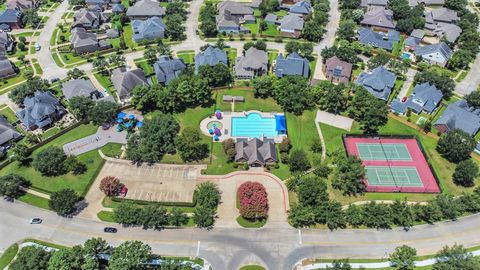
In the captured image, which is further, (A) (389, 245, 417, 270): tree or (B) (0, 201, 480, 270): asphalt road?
(B) (0, 201, 480, 270): asphalt road

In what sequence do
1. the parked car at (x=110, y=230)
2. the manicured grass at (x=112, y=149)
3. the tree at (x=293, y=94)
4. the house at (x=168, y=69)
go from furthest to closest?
1. the house at (x=168, y=69)
2. the tree at (x=293, y=94)
3. the manicured grass at (x=112, y=149)
4. the parked car at (x=110, y=230)

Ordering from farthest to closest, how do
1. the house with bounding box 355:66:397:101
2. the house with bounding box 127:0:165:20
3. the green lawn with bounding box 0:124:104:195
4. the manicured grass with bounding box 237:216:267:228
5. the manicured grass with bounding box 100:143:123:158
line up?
the house with bounding box 127:0:165:20 → the house with bounding box 355:66:397:101 → the manicured grass with bounding box 100:143:123:158 → the green lawn with bounding box 0:124:104:195 → the manicured grass with bounding box 237:216:267:228

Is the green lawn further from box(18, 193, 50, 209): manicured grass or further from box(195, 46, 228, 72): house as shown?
box(195, 46, 228, 72): house

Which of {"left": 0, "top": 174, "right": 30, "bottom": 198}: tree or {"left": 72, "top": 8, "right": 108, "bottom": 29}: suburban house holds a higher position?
{"left": 72, "top": 8, "right": 108, "bottom": 29}: suburban house

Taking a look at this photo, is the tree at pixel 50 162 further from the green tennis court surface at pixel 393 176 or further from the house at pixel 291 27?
the house at pixel 291 27

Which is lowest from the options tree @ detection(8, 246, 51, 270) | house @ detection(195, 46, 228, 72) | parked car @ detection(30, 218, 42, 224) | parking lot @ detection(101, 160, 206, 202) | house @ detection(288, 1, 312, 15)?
parked car @ detection(30, 218, 42, 224)

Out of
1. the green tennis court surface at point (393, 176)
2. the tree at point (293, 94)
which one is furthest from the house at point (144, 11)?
the green tennis court surface at point (393, 176)

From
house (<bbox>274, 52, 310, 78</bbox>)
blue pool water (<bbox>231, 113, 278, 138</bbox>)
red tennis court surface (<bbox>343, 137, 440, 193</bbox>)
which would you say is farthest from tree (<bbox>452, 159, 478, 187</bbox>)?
house (<bbox>274, 52, 310, 78</bbox>)
